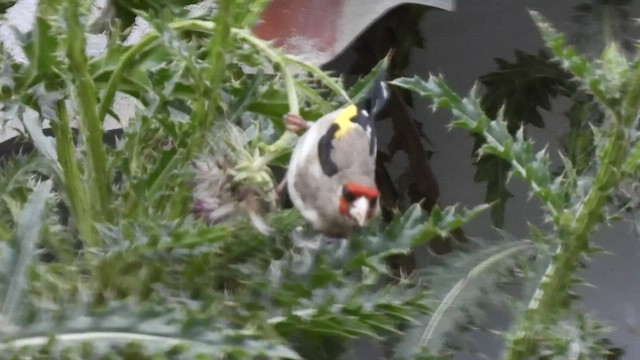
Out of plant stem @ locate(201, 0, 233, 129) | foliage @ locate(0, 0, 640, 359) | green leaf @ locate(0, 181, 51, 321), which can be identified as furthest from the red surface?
green leaf @ locate(0, 181, 51, 321)

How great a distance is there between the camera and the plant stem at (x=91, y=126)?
0.47 metres

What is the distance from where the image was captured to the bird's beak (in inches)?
17.4

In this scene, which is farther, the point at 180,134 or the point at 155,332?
the point at 180,134

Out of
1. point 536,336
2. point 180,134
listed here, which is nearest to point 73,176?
point 180,134

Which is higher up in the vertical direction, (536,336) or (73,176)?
(73,176)

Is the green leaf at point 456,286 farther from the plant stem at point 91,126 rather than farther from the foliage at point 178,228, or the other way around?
the plant stem at point 91,126

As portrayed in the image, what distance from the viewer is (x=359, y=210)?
1.45 ft

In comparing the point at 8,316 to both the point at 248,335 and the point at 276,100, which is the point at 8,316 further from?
the point at 276,100

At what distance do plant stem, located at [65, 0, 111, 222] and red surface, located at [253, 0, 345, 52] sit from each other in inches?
11.0

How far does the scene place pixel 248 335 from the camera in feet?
1.30

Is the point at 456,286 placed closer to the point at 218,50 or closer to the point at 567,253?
the point at 567,253

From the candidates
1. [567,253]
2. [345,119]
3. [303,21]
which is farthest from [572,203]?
[303,21]

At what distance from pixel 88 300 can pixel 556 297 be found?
0.29 m

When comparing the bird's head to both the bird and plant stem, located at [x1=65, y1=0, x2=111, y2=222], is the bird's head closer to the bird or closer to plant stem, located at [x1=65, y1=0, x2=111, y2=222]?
the bird
